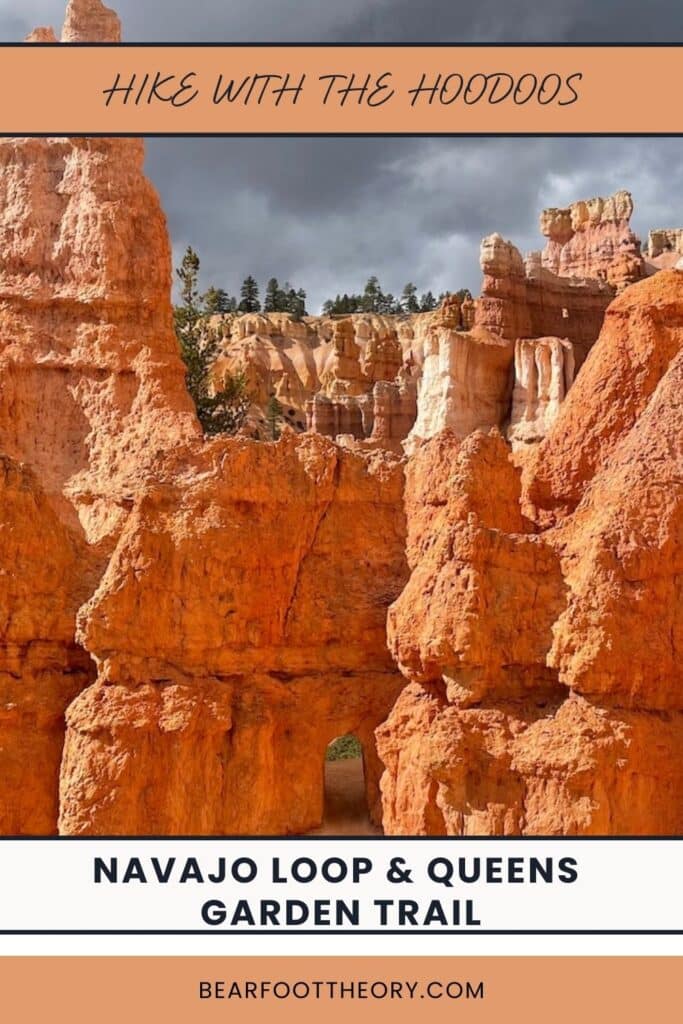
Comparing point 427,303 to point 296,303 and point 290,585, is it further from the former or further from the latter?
point 290,585

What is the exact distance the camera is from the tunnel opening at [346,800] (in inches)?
565

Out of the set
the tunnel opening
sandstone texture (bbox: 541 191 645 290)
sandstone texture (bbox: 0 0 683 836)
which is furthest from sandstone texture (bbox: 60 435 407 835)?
sandstone texture (bbox: 541 191 645 290)

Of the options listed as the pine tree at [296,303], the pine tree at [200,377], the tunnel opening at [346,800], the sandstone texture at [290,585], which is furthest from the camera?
the pine tree at [296,303]

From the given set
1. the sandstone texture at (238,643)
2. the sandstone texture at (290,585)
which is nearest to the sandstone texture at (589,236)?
the sandstone texture at (290,585)

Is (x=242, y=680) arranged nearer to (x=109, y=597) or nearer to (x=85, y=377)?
(x=109, y=597)

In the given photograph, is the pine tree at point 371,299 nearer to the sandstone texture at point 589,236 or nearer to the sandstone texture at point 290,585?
the sandstone texture at point 589,236

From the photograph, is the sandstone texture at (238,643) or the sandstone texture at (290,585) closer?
the sandstone texture at (290,585)

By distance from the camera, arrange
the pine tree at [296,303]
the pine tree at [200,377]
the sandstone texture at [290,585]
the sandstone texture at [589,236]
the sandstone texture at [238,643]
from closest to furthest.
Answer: the sandstone texture at [290,585], the sandstone texture at [238,643], the pine tree at [200,377], the sandstone texture at [589,236], the pine tree at [296,303]

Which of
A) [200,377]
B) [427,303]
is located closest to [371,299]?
[427,303]

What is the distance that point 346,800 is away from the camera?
1555 centimetres

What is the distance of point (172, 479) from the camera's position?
45.0 ft

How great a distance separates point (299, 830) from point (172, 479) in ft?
13.2

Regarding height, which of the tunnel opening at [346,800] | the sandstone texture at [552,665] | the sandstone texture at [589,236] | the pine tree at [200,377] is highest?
the sandstone texture at [589,236]

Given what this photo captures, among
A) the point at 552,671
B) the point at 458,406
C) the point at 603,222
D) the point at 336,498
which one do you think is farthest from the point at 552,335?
the point at 552,671
